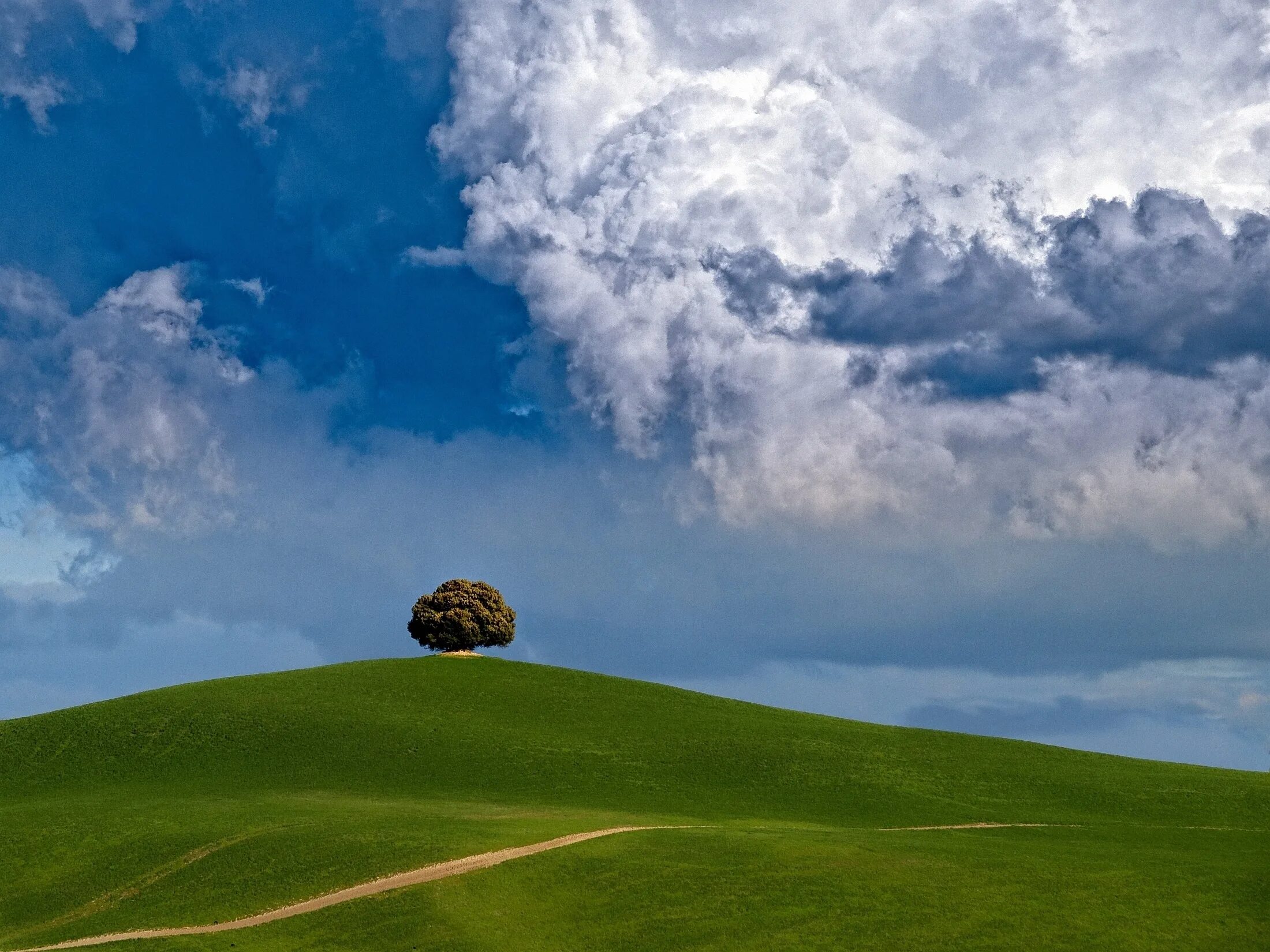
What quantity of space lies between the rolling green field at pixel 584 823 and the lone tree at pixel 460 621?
224 inches

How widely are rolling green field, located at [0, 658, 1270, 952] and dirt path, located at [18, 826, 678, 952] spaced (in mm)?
730

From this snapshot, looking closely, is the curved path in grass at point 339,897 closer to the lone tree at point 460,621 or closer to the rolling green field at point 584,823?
the rolling green field at point 584,823

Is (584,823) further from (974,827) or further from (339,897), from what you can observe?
(974,827)

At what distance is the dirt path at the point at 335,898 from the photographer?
40.8 m

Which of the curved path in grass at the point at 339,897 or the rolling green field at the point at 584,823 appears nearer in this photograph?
the rolling green field at the point at 584,823

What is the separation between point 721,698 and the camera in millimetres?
86750

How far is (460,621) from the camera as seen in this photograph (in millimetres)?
96312

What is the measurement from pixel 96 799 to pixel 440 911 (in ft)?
101

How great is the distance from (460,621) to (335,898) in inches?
2155

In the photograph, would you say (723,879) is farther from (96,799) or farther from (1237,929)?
(96,799)

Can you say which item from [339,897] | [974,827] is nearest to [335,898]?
[339,897]

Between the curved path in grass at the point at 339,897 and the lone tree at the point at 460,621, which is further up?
the lone tree at the point at 460,621

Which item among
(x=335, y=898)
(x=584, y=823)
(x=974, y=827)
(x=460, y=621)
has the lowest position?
(x=335, y=898)

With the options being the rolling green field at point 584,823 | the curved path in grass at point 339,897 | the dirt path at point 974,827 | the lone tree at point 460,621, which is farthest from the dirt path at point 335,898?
the lone tree at point 460,621
